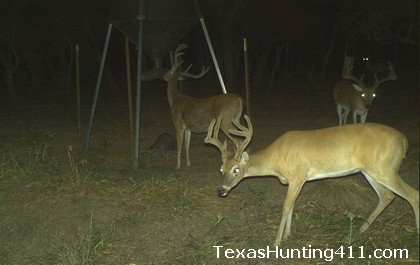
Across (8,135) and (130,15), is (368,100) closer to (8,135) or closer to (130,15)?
(130,15)

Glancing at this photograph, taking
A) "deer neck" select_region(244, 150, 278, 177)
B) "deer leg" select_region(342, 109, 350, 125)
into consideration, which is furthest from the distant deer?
"deer neck" select_region(244, 150, 278, 177)

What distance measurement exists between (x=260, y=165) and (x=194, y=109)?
3.31m

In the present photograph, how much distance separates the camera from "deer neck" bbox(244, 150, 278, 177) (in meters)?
5.71

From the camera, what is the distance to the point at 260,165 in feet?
18.9

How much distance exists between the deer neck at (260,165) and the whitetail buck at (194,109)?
8.06ft

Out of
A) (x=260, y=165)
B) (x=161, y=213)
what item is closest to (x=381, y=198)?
(x=260, y=165)

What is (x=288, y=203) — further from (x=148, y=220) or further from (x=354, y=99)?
(x=354, y=99)

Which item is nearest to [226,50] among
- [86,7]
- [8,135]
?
[86,7]

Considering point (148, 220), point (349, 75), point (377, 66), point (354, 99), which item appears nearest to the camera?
point (148, 220)

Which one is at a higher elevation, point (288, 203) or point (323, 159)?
point (323, 159)

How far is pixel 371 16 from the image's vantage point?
445 inches

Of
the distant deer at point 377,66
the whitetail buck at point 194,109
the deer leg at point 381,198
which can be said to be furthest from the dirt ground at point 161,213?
the distant deer at point 377,66

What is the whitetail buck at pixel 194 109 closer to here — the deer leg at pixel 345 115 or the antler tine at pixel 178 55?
the antler tine at pixel 178 55

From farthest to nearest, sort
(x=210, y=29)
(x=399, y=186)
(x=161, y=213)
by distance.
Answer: (x=210, y=29) → (x=161, y=213) → (x=399, y=186)
